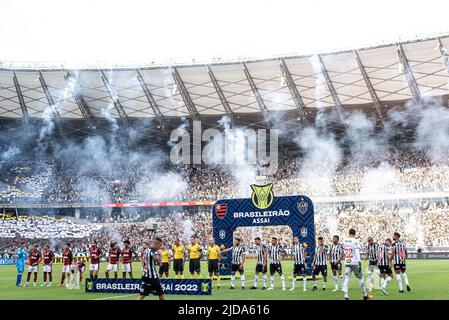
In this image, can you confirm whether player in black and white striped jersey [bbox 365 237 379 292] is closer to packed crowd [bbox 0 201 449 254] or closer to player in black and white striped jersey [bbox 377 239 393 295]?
player in black and white striped jersey [bbox 377 239 393 295]

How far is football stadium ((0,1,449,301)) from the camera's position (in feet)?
159

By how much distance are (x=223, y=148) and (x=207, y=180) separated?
4.40 metres

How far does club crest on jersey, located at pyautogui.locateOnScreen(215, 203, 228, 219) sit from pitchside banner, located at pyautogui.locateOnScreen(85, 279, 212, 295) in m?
9.16

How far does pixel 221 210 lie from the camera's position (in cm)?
2777

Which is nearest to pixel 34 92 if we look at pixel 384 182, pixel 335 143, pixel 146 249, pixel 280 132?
pixel 280 132

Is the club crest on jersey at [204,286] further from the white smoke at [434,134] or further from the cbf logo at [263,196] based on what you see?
the white smoke at [434,134]

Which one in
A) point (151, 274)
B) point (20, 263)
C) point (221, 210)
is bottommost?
point (20, 263)

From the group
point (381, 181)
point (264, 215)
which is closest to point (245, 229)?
point (381, 181)

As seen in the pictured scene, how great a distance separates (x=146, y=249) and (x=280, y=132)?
4571cm

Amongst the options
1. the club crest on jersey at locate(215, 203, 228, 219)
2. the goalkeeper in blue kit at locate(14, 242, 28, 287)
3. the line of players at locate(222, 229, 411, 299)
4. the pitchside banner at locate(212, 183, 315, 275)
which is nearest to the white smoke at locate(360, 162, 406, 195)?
the club crest on jersey at locate(215, 203, 228, 219)

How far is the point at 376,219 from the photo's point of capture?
51.0 meters

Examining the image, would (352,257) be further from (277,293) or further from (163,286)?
(163,286)

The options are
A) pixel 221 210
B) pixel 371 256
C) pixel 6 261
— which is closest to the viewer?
pixel 371 256
